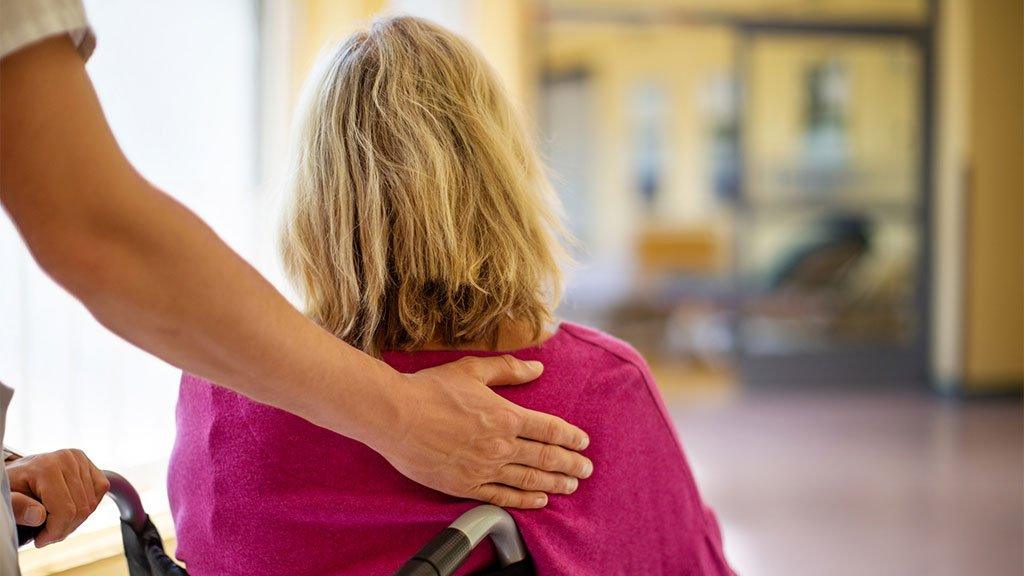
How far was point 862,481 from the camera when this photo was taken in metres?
4.17

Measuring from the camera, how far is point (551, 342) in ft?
3.70

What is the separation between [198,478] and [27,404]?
110 centimetres

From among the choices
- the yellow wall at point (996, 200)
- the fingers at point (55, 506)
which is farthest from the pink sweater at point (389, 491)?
the yellow wall at point (996, 200)

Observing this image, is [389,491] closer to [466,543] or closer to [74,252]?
[466,543]

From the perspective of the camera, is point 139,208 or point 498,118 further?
point 498,118

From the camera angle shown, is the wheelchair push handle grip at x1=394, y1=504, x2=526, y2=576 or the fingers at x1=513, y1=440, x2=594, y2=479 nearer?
the wheelchair push handle grip at x1=394, y1=504, x2=526, y2=576

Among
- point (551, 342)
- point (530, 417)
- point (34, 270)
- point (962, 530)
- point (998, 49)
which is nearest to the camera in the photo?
point (530, 417)

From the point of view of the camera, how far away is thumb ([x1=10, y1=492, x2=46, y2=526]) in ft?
3.31

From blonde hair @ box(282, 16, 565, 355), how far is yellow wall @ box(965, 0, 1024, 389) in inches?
240

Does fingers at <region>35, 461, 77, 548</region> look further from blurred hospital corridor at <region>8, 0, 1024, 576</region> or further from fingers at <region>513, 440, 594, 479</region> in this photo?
fingers at <region>513, 440, 594, 479</region>

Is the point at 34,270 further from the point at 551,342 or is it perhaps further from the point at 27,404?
the point at 551,342

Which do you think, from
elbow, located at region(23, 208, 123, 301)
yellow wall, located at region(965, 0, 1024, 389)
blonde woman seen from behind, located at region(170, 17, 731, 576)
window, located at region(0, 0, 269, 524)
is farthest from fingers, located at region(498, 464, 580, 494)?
yellow wall, located at region(965, 0, 1024, 389)

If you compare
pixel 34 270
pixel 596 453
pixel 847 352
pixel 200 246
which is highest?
pixel 200 246

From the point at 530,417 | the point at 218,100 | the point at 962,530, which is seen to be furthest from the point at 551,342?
the point at 962,530
